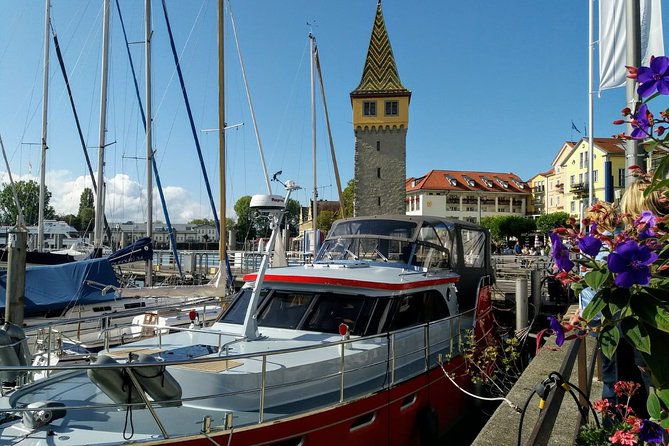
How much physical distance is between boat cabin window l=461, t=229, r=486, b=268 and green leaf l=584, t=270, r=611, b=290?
752 centimetres

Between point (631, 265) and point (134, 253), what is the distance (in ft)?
44.7

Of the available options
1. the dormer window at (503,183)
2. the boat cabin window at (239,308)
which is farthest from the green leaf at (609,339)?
the dormer window at (503,183)

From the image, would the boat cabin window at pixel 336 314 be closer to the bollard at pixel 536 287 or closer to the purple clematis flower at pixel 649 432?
the purple clematis flower at pixel 649 432

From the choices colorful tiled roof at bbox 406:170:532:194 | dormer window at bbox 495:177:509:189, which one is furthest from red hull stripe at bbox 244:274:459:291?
dormer window at bbox 495:177:509:189

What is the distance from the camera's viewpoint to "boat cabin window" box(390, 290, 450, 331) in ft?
20.3

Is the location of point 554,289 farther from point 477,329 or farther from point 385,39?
point 385,39

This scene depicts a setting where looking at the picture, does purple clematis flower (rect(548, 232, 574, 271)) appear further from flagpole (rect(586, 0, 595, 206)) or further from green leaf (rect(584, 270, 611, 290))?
flagpole (rect(586, 0, 595, 206))

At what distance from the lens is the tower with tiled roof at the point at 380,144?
140 ft

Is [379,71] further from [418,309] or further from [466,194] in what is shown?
[418,309]

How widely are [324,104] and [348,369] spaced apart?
73.2 feet

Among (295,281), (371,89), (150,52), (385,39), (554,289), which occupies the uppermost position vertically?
(385,39)

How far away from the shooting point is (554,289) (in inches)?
535

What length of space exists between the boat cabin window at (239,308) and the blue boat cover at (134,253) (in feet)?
25.1

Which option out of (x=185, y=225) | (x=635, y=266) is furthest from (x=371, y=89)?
(x=185, y=225)
